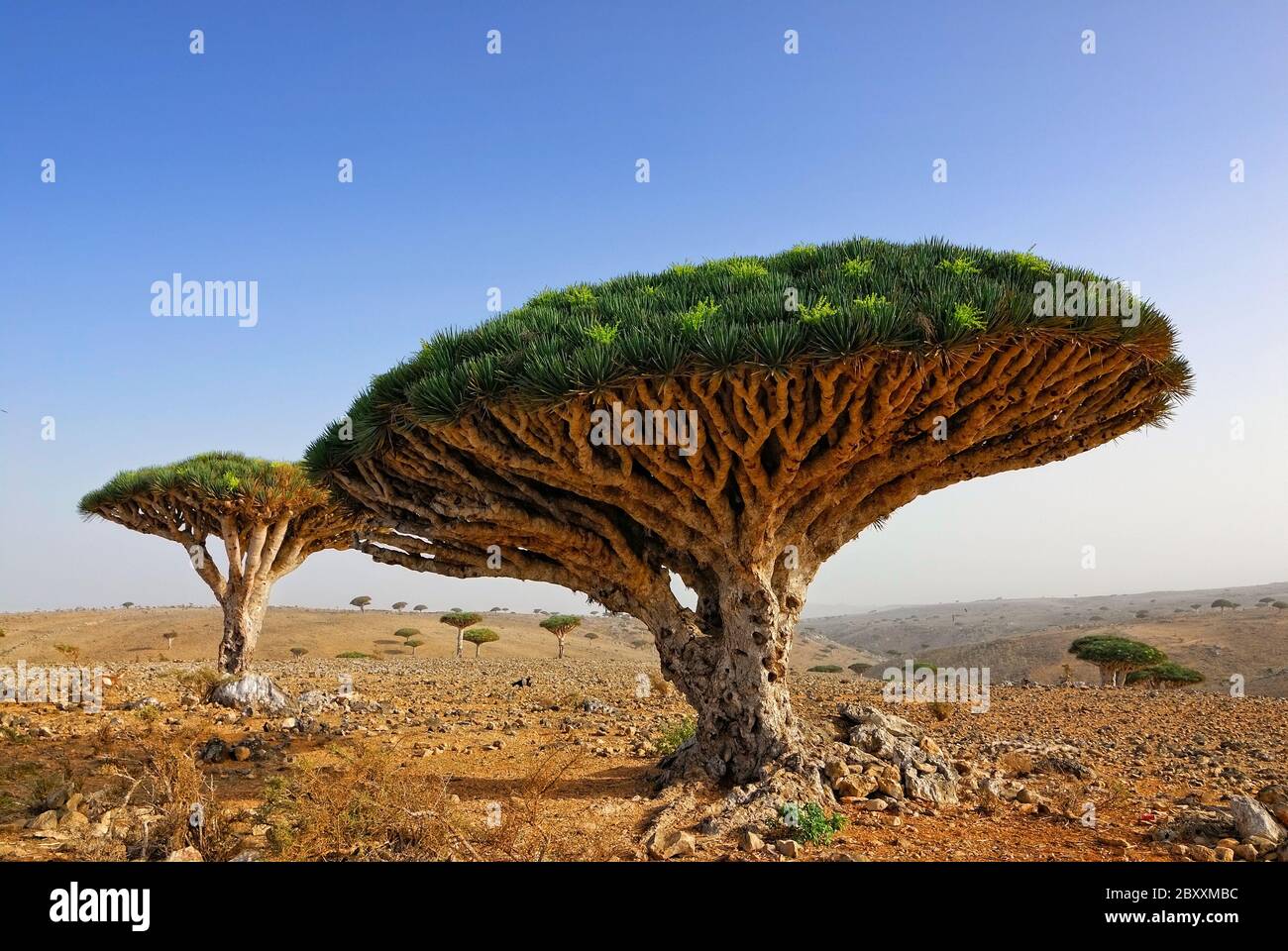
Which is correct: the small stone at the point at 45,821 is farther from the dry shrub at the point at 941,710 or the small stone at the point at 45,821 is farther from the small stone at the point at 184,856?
the dry shrub at the point at 941,710

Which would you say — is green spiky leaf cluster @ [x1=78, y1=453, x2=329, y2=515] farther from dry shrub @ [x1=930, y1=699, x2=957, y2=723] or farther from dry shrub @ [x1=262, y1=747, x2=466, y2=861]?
dry shrub @ [x1=930, y1=699, x2=957, y2=723]

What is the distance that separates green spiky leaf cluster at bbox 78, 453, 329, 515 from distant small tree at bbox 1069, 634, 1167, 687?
925 inches

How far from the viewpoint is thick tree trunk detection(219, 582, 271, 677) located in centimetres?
1488

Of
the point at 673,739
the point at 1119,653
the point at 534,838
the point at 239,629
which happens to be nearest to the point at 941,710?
the point at 673,739

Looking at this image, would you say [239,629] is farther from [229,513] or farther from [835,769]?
[835,769]

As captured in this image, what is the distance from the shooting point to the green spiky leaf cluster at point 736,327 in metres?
5.79

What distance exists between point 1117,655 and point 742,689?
71.5ft

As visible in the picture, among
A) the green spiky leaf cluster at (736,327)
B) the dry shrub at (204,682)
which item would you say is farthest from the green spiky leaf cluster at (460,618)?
the green spiky leaf cluster at (736,327)

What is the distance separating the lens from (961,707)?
1480cm

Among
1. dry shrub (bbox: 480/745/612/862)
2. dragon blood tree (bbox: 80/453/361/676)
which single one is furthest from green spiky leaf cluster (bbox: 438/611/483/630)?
dry shrub (bbox: 480/745/612/862)

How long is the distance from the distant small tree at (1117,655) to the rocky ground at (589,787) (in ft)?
34.5
